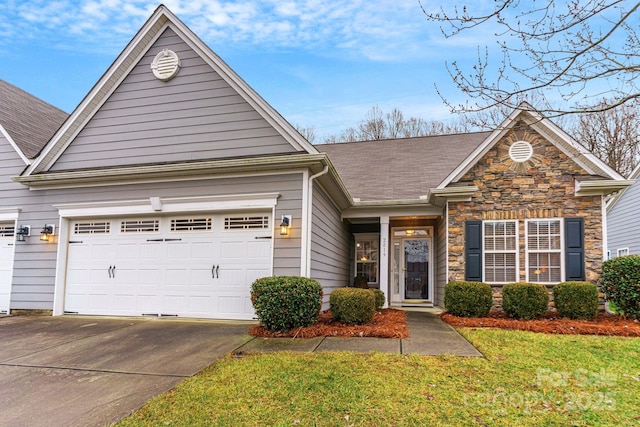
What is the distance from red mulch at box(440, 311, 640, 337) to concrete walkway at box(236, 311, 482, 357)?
1.22 meters

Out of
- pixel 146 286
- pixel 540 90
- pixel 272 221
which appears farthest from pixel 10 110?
pixel 540 90

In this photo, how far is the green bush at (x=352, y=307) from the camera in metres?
6.41

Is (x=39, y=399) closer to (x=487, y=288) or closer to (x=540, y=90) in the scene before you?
(x=540, y=90)

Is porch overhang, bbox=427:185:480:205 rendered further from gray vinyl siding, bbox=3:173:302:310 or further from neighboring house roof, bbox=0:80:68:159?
neighboring house roof, bbox=0:80:68:159

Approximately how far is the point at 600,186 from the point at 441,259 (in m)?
3.80

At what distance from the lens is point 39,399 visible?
3422 millimetres

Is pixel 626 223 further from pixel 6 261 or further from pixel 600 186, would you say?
pixel 6 261

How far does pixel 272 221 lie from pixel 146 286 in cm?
298

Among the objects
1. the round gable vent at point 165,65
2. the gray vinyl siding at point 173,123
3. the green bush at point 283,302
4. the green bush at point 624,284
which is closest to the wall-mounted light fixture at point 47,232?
the gray vinyl siding at point 173,123

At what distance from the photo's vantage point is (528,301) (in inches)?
287

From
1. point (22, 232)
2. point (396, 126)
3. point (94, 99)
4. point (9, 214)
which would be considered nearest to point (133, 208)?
point (94, 99)

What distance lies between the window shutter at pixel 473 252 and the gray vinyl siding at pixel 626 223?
25.5 ft

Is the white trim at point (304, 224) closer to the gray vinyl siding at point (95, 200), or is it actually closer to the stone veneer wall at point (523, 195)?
the gray vinyl siding at point (95, 200)

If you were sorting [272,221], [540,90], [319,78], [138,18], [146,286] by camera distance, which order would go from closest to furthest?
1. [540,90]
2. [272,221]
3. [146,286]
4. [138,18]
5. [319,78]
